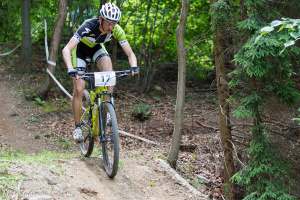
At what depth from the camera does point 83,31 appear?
671cm

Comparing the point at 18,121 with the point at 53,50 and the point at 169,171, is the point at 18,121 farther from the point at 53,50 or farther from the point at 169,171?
the point at 169,171

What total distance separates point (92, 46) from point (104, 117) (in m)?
1.17

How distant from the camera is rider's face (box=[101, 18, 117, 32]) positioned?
6.49 m

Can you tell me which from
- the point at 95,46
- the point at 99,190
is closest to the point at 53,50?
the point at 95,46

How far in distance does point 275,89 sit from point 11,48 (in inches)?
552

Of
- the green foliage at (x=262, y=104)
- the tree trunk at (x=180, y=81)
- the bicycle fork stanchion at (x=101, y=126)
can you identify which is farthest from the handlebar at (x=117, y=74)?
the tree trunk at (x=180, y=81)

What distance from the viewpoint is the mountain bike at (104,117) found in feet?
20.7

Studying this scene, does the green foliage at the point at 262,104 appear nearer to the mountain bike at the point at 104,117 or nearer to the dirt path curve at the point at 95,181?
the dirt path curve at the point at 95,181

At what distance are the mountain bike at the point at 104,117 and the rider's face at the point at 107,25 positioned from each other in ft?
2.04

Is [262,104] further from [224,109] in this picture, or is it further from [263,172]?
[224,109]

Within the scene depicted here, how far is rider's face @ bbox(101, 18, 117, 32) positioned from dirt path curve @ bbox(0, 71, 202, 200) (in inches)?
77.2

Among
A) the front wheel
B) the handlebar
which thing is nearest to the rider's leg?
the handlebar

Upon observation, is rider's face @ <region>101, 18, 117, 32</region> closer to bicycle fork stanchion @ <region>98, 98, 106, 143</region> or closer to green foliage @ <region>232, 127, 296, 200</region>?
bicycle fork stanchion @ <region>98, 98, 106, 143</region>

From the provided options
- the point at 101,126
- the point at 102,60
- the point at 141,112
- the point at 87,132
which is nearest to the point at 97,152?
the point at 87,132
